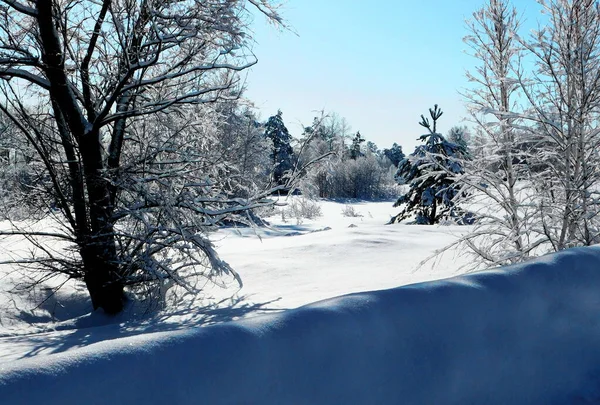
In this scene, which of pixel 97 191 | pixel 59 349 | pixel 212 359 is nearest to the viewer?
pixel 212 359

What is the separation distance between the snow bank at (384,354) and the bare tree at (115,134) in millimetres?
3227

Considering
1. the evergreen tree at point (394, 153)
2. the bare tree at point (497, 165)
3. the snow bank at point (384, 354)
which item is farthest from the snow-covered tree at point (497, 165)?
the evergreen tree at point (394, 153)

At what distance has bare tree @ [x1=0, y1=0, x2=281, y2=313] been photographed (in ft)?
15.7

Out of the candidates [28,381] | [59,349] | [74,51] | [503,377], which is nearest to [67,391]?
[28,381]

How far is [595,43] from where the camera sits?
5.21 metres

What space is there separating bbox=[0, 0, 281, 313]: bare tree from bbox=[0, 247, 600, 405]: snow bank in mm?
3227

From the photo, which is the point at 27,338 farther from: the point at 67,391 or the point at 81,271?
the point at 67,391

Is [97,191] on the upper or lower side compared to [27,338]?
upper

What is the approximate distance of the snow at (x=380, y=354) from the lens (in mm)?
1164

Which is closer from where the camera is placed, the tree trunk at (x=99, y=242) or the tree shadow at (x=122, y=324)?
the tree shadow at (x=122, y=324)

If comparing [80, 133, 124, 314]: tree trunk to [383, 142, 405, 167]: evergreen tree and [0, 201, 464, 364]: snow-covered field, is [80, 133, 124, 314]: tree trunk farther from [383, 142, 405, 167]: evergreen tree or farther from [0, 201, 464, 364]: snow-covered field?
[383, 142, 405, 167]: evergreen tree

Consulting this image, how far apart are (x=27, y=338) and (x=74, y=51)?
3.13 m

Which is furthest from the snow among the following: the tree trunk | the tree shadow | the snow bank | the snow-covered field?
the tree trunk

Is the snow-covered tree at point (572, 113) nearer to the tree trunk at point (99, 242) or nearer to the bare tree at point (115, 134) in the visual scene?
the bare tree at point (115, 134)
